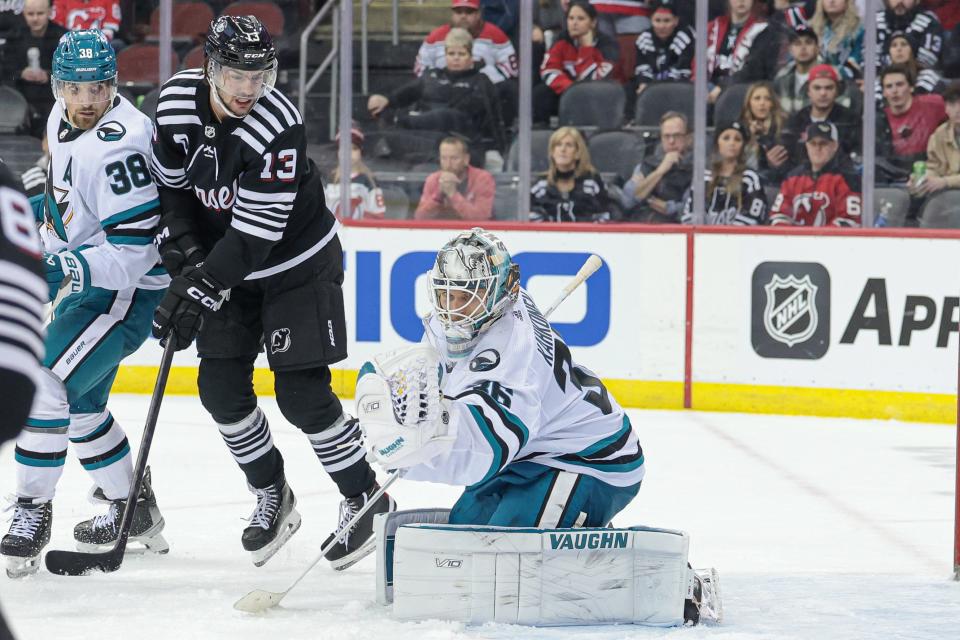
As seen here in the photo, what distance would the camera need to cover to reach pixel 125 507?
10.4 ft

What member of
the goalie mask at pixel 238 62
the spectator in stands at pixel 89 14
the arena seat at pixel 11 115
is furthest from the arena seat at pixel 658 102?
the goalie mask at pixel 238 62

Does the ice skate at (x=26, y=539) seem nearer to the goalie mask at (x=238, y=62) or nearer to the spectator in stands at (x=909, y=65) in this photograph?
the goalie mask at (x=238, y=62)

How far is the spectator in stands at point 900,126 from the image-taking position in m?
5.62

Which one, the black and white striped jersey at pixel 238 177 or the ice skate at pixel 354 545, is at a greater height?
the black and white striped jersey at pixel 238 177

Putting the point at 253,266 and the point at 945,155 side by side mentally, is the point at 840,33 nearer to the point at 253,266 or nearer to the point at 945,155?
the point at 945,155

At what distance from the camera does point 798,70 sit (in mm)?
5750

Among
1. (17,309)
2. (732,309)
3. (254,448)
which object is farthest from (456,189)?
(17,309)

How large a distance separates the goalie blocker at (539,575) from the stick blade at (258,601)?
27 cm

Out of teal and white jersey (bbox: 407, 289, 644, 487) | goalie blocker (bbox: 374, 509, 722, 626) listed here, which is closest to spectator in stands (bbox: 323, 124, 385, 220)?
teal and white jersey (bbox: 407, 289, 644, 487)

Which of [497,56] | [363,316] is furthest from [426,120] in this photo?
[363,316]

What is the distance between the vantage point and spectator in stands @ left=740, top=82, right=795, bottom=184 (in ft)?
18.9

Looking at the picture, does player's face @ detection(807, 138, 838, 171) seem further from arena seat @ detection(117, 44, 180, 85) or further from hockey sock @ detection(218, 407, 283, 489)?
hockey sock @ detection(218, 407, 283, 489)

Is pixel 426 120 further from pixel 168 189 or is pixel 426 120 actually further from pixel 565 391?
pixel 565 391

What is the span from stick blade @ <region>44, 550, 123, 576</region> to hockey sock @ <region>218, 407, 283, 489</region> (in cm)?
34
